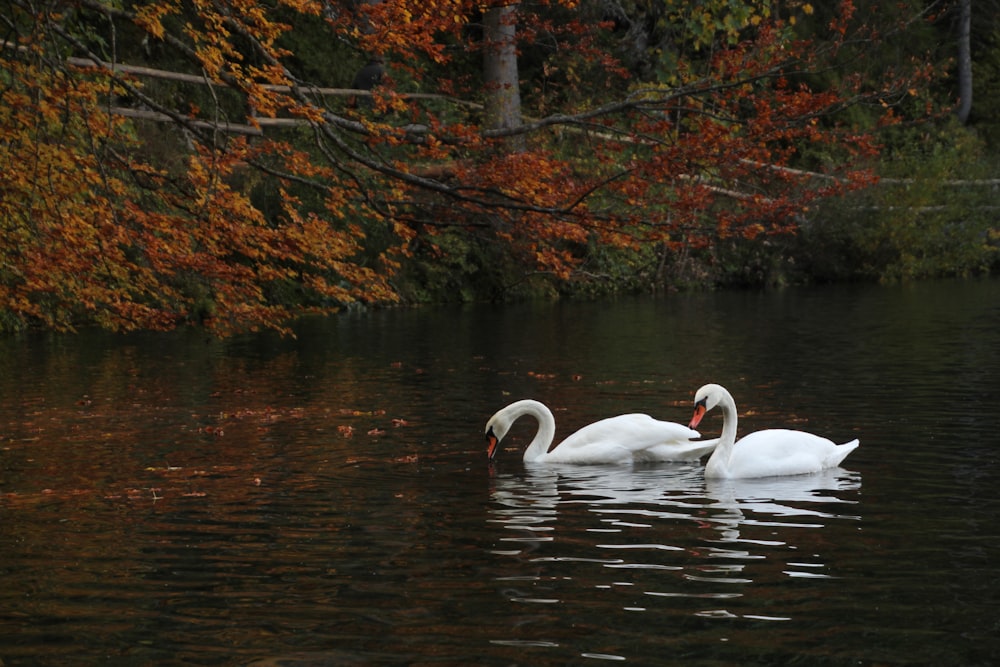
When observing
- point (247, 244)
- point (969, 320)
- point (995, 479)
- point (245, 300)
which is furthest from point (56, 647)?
point (969, 320)

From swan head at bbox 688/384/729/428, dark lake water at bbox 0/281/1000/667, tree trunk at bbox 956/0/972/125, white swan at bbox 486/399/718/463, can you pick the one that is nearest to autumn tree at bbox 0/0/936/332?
dark lake water at bbox 0/281/1000/667

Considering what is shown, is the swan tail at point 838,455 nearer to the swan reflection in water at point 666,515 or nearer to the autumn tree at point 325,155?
the swan reflection in water at point 666,515

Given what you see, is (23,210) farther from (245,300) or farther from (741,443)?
(741,443)

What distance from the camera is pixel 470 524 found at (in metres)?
10.5

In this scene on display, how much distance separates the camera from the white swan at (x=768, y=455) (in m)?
12.6

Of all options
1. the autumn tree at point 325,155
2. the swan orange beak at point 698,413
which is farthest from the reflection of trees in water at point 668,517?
the autumn tree at point 325,155

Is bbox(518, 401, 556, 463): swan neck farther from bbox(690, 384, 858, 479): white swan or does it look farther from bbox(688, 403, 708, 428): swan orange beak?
bbox(690, 384, 858, 479): white swan

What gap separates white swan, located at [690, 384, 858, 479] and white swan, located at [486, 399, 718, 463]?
2.93 ft

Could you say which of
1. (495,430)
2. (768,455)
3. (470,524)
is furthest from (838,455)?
(470,524)

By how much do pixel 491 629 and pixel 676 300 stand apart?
116 ft

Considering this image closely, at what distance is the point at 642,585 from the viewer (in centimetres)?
845

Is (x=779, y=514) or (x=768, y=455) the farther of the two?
(x=768, y=455)

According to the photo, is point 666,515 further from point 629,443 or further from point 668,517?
point 629,443

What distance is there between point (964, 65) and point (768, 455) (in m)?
57.2
